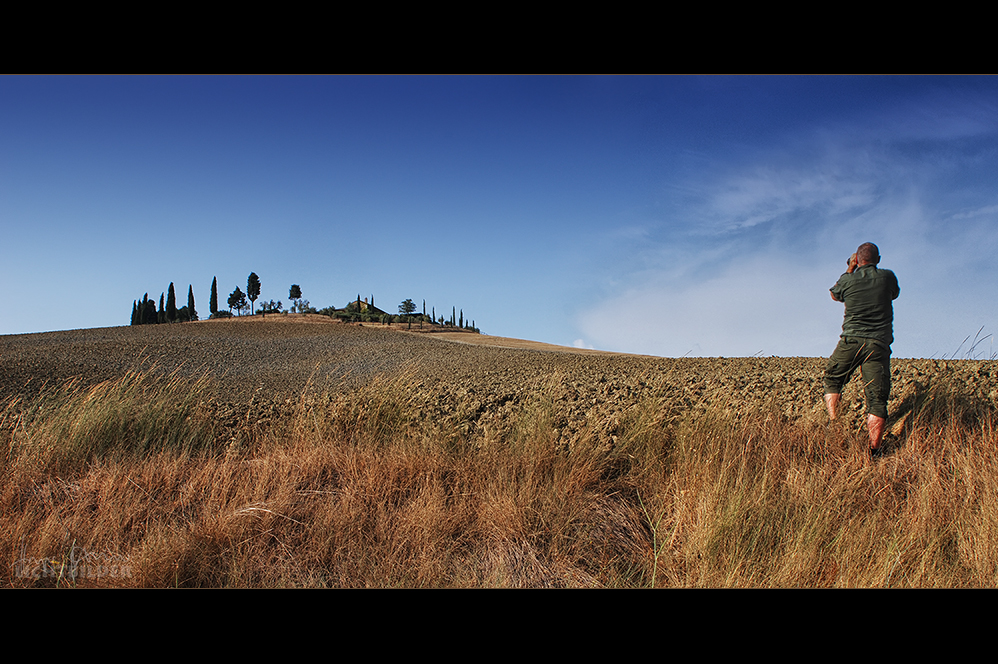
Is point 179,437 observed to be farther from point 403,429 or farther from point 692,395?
point 692,395

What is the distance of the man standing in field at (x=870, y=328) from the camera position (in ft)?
14.3

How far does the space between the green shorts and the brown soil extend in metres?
0.41

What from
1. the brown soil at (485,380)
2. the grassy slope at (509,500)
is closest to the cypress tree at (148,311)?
the brown soil at (485,380)

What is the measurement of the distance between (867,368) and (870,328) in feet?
1.37

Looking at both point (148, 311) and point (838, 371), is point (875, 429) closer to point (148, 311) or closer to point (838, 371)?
point (838, 371)

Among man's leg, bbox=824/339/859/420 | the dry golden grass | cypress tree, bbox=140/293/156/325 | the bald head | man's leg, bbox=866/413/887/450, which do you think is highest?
cypress tree, bbox=140/293/156/325

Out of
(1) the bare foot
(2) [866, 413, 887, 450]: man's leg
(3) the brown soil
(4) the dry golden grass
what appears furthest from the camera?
(3) the brown soil

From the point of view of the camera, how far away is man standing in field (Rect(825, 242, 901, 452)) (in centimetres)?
437

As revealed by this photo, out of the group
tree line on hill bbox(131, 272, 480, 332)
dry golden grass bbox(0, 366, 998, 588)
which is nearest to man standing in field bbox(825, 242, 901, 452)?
dry golden grass bbox(0, 366, 998, 588)

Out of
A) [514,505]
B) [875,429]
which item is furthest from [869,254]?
[514,505]

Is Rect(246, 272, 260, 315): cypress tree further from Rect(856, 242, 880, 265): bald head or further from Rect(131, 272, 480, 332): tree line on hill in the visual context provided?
Rect(856, 242, 880, 265): bald head

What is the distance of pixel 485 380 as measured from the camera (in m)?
8.86

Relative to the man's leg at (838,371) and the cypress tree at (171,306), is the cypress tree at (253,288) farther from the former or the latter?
the man's leg at (838,371)
